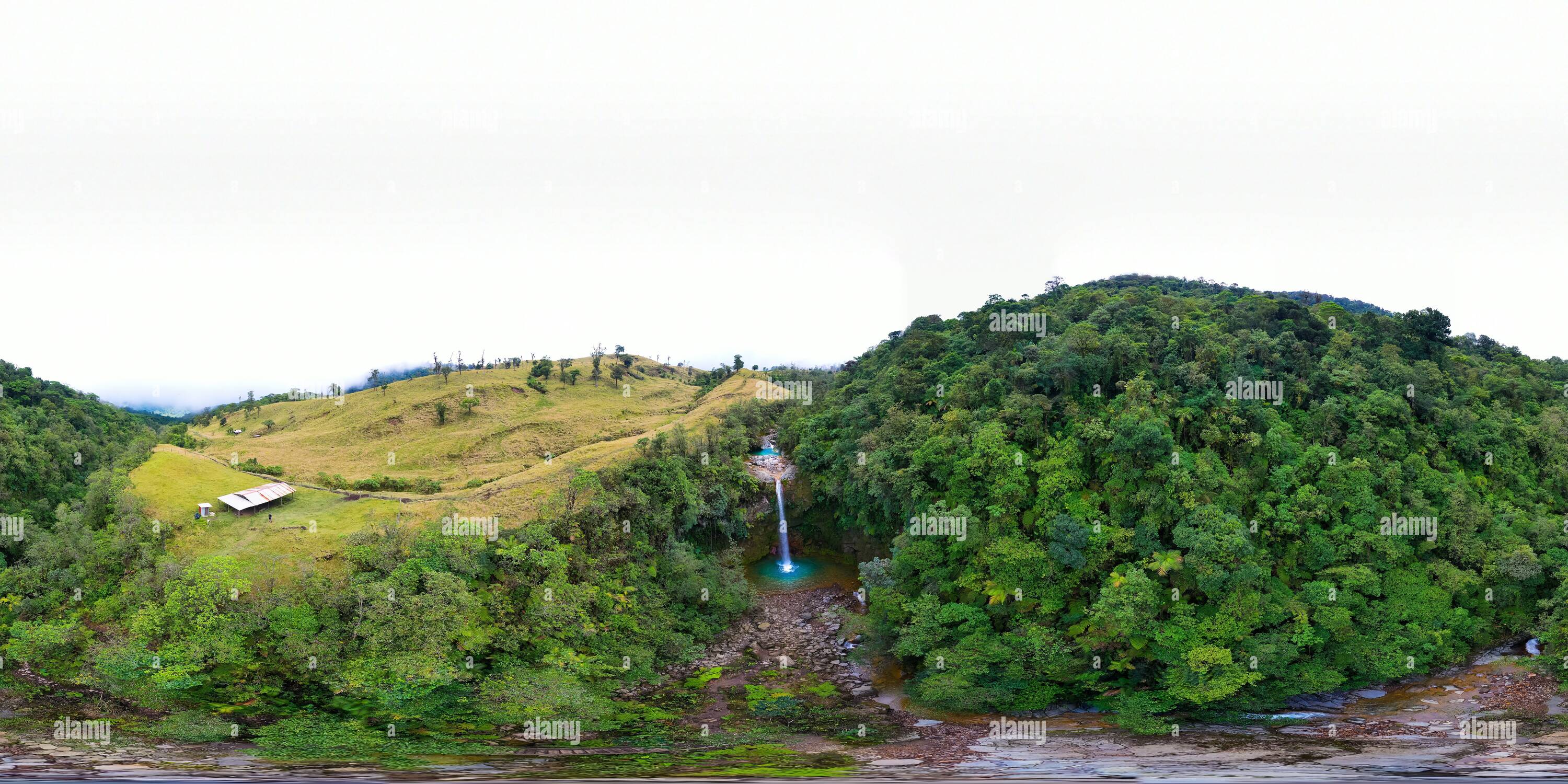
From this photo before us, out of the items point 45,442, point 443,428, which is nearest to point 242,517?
point 45,442

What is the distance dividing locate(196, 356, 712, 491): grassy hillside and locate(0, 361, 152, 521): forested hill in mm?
5475

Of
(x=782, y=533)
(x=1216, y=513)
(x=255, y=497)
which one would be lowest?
(x=782, y=533)

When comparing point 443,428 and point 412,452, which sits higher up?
point 443,428

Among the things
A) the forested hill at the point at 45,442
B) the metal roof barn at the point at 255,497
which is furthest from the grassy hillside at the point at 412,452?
the forested hill at the point at 45,442

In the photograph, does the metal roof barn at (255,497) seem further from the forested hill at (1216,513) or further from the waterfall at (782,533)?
the forested hill at (1216,513)

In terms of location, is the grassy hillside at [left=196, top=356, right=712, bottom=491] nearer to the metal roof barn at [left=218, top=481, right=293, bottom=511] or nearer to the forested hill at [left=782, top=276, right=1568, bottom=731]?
the metal roof barn at [left=218, top=481, right=293, bottom=511]

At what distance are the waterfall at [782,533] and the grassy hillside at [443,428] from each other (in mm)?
10353

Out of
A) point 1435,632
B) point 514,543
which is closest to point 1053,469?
point 1435,632

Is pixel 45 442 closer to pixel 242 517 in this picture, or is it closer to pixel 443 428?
pixel 242 517

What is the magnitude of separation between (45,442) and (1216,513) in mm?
55713

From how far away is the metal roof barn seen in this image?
30875 mm

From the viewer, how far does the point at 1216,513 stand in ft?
86.2

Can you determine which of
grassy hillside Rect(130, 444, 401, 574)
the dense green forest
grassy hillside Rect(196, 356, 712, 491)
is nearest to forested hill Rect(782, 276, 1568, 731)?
the dense green forest

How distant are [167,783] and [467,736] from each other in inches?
401
